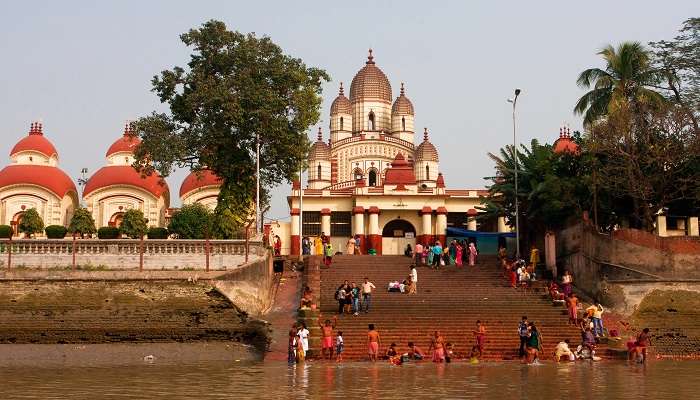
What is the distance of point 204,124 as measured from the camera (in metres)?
32.9

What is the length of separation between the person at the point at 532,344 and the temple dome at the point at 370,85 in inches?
1781

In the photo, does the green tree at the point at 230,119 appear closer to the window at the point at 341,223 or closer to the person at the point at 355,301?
the person at the point at 355,301

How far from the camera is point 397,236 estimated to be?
174ft

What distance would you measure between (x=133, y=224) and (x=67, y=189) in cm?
806

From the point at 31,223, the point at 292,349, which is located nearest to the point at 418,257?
the point at 292,349

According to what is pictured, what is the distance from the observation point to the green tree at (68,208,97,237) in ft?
154

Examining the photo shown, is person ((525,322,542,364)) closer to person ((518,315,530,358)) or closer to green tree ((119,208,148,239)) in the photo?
person ((518,315,530,358))

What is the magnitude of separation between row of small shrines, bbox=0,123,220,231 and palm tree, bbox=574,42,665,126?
80.2 feet

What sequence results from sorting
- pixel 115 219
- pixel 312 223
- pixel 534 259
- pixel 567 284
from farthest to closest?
pixel 312 223 < pixel 115 219 < pixel 534 259 < pixel 567 284

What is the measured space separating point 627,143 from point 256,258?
13.1 meters

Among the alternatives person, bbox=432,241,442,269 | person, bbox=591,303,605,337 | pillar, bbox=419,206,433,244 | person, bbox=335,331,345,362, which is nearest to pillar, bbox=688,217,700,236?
person, bbox=432,241,442,269

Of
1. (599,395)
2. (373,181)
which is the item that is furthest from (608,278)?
(373,181)

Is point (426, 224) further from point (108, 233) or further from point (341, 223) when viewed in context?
point (108, 233)

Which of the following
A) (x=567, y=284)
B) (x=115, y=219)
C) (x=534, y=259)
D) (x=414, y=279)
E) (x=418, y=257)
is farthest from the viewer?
(x=115, y=219)
